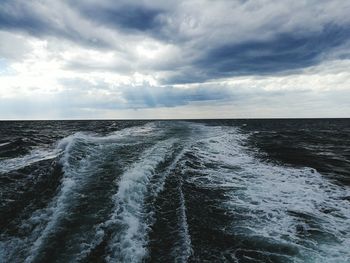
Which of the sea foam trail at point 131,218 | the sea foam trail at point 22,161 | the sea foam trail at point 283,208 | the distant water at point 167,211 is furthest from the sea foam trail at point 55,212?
the sea foam trail at point 283,208

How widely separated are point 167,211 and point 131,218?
1052 millimetres

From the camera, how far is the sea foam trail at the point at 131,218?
495 cm

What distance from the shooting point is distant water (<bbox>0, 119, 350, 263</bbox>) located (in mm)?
5090

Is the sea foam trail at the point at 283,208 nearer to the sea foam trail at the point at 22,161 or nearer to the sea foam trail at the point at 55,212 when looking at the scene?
the sea foam trail at the point at 55,212

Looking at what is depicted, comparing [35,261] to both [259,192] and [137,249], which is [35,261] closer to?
[137,249]

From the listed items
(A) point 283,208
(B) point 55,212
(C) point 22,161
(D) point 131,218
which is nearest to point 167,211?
(D) point 131,218

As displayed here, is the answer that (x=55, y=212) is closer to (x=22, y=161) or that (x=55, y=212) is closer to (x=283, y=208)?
(x=283, y=208)

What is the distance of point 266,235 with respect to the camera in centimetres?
591

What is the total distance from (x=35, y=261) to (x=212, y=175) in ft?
24.0

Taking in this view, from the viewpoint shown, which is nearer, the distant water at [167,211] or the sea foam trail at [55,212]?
the sea foam trail at [55,212]

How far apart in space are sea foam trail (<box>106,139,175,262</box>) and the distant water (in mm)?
24

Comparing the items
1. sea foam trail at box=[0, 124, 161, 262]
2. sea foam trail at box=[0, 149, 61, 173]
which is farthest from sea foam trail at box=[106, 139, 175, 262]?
sea foam trail at box=[0, 149, 61, 173]

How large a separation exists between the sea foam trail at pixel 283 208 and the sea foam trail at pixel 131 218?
5.83ft

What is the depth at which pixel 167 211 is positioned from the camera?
698 centimetres
